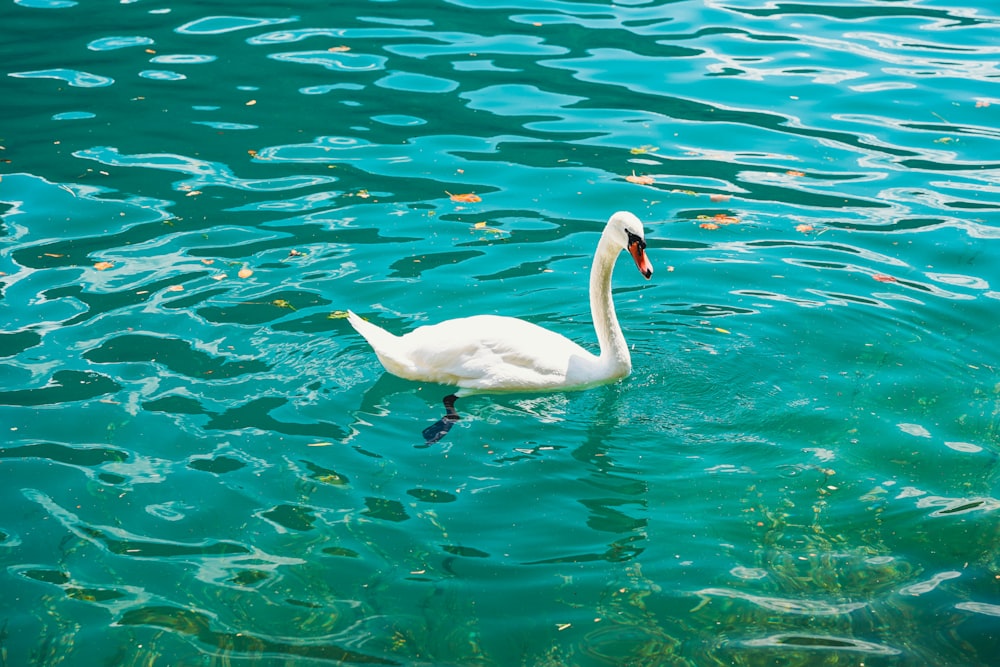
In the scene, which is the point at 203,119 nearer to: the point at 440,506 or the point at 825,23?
the point at 440,506

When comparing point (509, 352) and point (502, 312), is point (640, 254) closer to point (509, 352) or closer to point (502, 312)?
point (509, 352)

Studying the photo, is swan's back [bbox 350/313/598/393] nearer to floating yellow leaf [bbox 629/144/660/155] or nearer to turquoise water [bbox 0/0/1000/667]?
turquoise water [bbox 0/0/1000/667]

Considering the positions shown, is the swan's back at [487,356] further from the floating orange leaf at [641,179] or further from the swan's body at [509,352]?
the floating orange leaf at [641,179]

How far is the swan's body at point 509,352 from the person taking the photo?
25.5 feet

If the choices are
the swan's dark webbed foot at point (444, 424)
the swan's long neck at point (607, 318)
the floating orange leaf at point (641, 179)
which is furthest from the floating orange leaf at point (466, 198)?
the swan's dark webbed foot at point (444, 424)

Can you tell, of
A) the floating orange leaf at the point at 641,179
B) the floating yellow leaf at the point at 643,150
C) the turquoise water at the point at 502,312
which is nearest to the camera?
the turquoise water at the point at 502,312

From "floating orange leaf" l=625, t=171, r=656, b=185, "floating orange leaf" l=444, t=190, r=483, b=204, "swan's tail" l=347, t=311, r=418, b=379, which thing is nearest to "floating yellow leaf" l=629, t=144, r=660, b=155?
"floating orange leaf" l=625, t=171, r=656, b=185

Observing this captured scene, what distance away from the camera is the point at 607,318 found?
795 centimetres

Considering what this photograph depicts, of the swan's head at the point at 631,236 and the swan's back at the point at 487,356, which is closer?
the swan's head at the point at 631,236

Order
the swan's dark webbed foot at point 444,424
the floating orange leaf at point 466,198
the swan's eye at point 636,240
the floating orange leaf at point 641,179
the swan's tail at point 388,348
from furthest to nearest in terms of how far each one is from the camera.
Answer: the floating orange leaf at point 641,179, the floating orange leaf at point 466,198, the swan's tail at point 388,348, the swan's eye at point 636,240, the swan's dark webbed foot at point 444,424

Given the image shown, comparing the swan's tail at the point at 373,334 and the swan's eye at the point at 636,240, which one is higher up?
the swan's eye at the point at 636,240

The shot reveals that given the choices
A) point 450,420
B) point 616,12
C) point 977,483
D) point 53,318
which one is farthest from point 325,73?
point 977,483

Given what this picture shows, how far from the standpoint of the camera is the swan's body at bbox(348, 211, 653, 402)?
25.5 ft

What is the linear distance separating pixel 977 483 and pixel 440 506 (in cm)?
331
